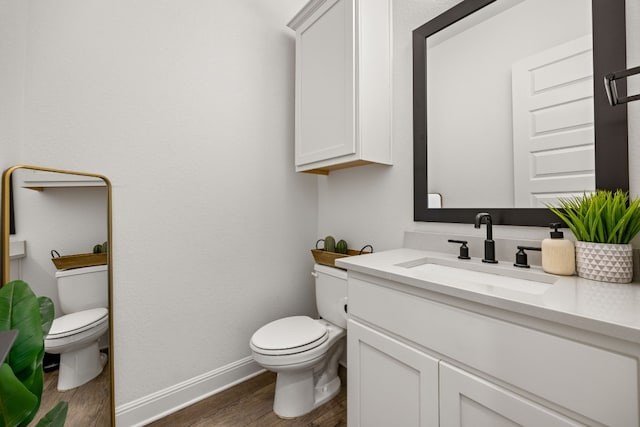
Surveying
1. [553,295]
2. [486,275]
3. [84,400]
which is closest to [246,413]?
[84,400]

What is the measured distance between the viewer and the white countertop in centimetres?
51

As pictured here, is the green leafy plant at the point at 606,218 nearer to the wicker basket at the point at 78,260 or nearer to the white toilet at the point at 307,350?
the white toilet at the point at 307,350

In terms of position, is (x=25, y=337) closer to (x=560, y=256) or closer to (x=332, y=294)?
(x=332, y=294)

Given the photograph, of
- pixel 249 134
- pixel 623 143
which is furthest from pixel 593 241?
pixel 249 134

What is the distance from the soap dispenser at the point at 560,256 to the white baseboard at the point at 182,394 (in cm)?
166

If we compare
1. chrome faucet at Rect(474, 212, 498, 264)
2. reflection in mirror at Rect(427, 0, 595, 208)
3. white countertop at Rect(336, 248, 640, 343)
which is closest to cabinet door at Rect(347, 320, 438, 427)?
white countertop at Rect(336, 248, 640, 343)

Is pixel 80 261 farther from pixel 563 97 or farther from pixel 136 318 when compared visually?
pixel 563 97

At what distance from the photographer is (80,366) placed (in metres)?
1.12

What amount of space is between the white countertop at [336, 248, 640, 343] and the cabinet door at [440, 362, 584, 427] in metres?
0.21

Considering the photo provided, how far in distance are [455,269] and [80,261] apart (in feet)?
5.28

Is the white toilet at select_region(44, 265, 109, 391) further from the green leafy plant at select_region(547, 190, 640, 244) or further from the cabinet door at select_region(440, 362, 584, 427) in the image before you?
the green leafy plant at select_region(547, 190, 640, 244)

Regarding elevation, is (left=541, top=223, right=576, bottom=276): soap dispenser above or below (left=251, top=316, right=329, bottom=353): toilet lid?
above

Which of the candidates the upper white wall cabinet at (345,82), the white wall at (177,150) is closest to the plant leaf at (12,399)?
the white wall at (177,150)

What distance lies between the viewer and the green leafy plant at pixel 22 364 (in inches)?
21.8
